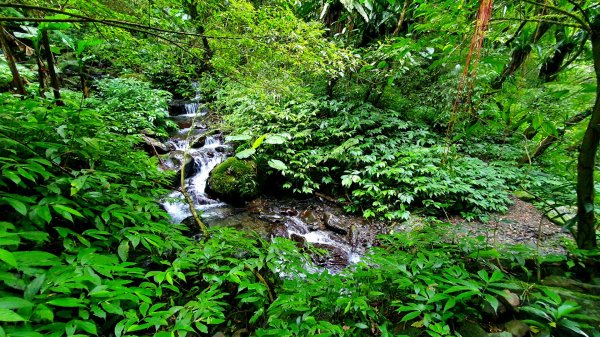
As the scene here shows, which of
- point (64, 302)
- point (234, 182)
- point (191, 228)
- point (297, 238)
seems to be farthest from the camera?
point (234, 182)

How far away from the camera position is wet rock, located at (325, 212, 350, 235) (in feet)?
17.7

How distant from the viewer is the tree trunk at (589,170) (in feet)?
5.61

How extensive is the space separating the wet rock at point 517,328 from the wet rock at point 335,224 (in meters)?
3.87

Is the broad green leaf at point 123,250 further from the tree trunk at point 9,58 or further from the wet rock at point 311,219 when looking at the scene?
the wet rock at point 311,219

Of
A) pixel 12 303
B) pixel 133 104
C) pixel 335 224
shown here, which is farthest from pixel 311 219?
pixel 133 104

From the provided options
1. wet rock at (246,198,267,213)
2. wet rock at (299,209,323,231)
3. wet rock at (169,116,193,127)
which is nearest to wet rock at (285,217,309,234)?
wet rock at (299,209,323,231)

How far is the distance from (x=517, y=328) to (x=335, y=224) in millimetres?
4067

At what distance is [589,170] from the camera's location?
184 centimetres

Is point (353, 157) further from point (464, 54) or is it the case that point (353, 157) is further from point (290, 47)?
point (464, 54)

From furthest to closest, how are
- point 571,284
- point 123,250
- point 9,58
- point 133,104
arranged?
1. point 133,104
2. point 9,58
3. point 571,284
4. point 123,250

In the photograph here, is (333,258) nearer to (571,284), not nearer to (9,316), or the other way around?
(571,284)

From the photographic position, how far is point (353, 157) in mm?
6207

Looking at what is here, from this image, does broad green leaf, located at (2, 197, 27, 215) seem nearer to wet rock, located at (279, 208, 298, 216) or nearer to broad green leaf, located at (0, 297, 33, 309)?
broad green leaf, located at (0, 297, 33, 309)

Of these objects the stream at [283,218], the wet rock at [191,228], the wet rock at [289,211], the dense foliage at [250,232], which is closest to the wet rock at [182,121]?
the stream at [283,218]
